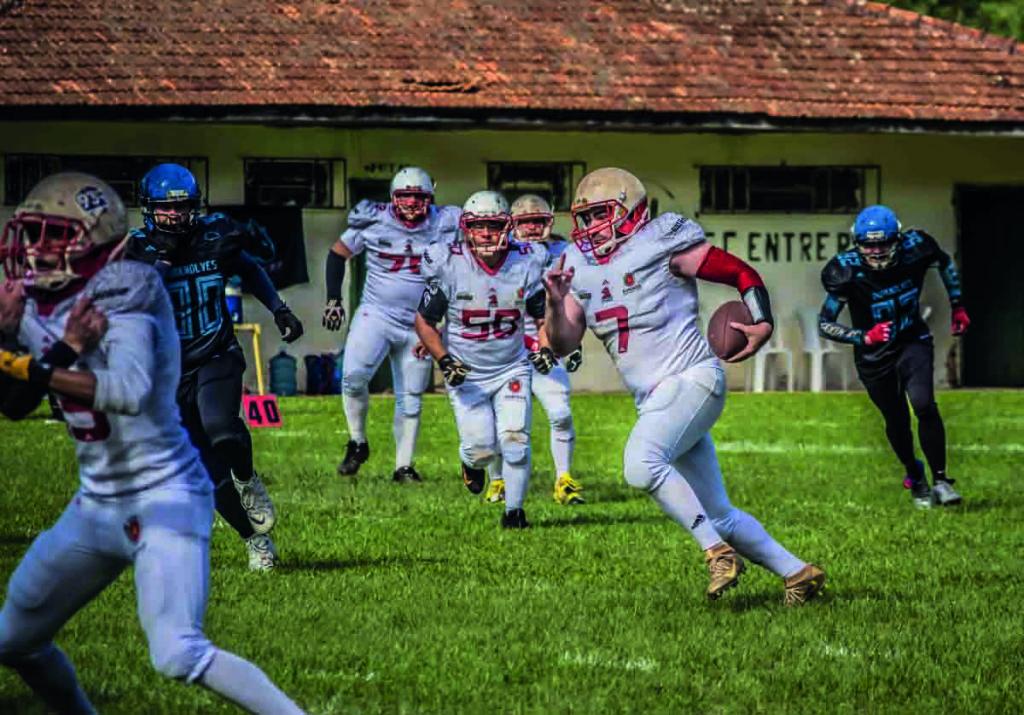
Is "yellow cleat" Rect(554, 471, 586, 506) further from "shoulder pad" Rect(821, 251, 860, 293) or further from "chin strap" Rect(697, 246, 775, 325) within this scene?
→ "chin strap" Rect(697, 246, 775, 325)

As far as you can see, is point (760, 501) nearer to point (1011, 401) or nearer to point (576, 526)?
point (576, 526)

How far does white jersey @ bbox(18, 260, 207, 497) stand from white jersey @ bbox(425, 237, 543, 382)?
6466mm

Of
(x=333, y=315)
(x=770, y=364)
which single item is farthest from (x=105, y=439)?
(x=770, y=364)

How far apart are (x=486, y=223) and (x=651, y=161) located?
49.2 feet

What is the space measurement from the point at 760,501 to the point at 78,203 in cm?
786

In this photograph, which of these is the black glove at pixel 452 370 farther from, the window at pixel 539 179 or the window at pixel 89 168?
the window at pixel 539 179

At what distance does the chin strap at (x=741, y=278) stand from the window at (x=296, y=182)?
17199 millimetres

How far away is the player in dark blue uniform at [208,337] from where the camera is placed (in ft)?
30.7

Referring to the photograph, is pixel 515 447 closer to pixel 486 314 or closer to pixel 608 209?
pixel 486 314

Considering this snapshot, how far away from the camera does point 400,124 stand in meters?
25.4

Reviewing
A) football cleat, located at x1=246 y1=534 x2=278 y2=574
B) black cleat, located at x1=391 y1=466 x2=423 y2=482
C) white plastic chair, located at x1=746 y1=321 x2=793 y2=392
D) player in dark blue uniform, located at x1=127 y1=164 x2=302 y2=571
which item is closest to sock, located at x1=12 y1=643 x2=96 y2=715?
player in dark blue uniform, located at x1=127 y1=164 x2=302 y2=571

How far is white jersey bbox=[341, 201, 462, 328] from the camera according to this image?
15102mm

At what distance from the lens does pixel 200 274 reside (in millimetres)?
9539

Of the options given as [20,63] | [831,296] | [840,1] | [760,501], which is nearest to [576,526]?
[760,501]
